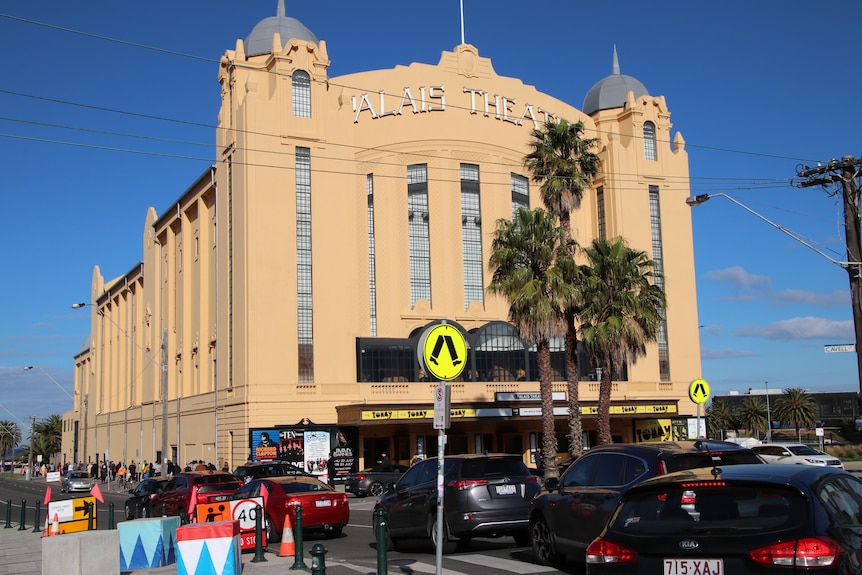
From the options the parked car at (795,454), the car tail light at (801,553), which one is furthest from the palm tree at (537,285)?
the car tail light at (801,553)

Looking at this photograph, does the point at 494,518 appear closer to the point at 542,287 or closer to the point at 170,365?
the point at 542,287

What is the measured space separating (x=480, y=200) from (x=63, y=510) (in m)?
39.4

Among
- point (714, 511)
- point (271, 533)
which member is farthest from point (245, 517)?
point (714, 511)

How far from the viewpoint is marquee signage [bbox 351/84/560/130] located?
51.8 meters

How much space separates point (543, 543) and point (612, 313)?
24.3 meters

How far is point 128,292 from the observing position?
77938 millimetres

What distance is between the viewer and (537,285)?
3488 centimetres

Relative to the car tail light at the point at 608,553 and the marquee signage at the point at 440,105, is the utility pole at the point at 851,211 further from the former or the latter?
the marquee signage at the point at 440,105

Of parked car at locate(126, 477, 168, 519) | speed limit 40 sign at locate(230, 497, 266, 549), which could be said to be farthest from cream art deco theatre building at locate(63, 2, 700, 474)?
speed limit 40 sign at locate(230, 497, 266, 549)

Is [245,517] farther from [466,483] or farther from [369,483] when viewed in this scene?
[369,483]

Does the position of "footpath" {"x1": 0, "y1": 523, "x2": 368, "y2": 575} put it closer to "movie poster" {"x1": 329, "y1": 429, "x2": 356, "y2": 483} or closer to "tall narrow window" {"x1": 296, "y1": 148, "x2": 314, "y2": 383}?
"movie poster" {"x1": 329, "y1": 429, "x2": 356, "y2": 483}

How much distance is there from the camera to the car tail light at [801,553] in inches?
233

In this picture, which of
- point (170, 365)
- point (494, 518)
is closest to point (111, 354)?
point (170, 365)

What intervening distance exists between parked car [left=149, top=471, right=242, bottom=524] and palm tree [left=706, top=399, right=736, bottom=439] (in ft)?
221
